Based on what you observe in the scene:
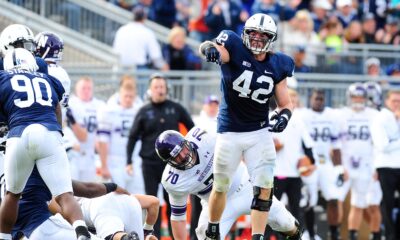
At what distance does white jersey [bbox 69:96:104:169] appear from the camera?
48.7ft

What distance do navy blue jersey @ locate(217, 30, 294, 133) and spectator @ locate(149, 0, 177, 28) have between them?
8.30 metres

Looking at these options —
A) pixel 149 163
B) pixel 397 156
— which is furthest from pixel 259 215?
pixel 397 156

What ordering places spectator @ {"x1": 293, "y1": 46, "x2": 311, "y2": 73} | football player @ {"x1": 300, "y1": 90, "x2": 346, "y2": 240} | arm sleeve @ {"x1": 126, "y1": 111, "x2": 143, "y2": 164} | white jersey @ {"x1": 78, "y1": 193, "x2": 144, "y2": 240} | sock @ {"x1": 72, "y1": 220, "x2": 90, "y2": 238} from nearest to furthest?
sock @ {"x1": 72, "y1": 220, "x2": 90, "y2": 238} → white jersey @ {"x1": 78, "y1": 193, "x2": 144, "y2": 240} → arm sleeve @ {"x1": 126, "y1": 111, "x2": 143, "y2": 164} → football player @ {"x1": 300, "y1": 90, "x2": 346, "y2": 240} → spectator @ {"x1": 293, "y1": 46, "x2": 311, "y2": 73}

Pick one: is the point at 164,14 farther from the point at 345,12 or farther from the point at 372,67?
the point at 372,67

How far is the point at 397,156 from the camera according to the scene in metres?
14.5

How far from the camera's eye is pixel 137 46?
1673 centimetres

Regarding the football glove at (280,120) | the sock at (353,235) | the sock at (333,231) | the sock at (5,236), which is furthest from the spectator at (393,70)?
the sock at (5,236)

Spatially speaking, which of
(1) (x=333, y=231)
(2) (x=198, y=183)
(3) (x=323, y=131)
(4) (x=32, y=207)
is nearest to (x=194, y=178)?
(2) (x=198, y=183)

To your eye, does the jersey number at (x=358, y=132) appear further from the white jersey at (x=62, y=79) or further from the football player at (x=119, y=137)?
the white jersey at (x=62, y=79)

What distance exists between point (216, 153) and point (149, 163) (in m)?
3.20

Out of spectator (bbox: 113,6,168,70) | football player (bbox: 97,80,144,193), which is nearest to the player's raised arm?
football player (bbox: 97,80,144,193)

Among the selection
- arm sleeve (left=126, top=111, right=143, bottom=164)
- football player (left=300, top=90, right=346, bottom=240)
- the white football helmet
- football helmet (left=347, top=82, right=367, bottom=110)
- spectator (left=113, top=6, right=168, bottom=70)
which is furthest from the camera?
spectator (left=113, top=6, right=168, bottom=70)

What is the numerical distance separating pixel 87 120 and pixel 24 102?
5346mm

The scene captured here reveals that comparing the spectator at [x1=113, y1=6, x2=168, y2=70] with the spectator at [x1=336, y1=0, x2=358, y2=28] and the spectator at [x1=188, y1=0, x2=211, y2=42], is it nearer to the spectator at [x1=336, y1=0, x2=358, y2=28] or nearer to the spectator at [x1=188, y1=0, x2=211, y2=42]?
the spectator at [x1=188, y1=0, x2=211, y2=42]
